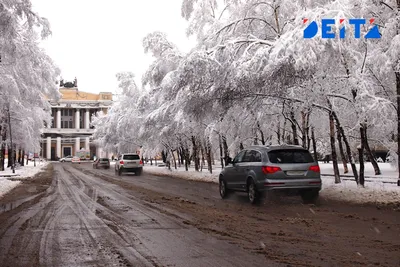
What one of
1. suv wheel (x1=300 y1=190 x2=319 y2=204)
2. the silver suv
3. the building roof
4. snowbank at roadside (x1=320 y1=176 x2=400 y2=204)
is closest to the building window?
the building roof

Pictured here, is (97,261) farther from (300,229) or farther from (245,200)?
(245,200)

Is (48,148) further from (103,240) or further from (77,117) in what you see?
(103,240)

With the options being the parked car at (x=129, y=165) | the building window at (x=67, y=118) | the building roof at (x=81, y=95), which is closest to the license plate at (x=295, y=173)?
the parked car at (x=129, y=165)

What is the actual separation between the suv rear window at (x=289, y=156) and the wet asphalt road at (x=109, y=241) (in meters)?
3.51

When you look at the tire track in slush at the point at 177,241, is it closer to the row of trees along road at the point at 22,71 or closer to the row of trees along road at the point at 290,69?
the row of trees along road at the point at 290,69

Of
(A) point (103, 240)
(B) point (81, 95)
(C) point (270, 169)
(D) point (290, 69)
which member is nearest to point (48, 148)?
(B) point (81, 95)

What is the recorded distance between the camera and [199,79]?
40.8 feet

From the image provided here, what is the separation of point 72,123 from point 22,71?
101 meters

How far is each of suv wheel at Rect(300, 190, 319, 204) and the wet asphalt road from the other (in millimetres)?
4369

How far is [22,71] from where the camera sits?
2050 cm

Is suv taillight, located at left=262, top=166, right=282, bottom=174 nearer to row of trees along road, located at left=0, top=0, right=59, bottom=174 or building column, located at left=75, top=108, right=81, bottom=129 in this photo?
row of trees along road, located at left=0, top=0, right=59, bottom=174

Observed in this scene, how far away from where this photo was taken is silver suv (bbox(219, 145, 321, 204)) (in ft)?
38.7

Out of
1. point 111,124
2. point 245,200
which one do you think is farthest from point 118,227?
point 111,124

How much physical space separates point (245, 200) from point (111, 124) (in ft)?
111
